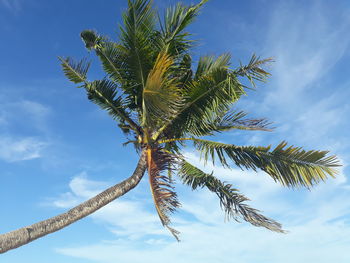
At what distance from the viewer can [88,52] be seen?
11070mm

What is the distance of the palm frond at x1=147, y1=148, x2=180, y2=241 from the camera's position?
9.51 m

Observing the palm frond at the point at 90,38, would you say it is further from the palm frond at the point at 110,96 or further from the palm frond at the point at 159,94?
the palm frond at the point at 159,94

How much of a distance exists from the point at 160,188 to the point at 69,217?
2212 mm

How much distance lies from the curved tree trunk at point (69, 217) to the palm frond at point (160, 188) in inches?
10.9

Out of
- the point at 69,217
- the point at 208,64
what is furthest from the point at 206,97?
the point at 69,217

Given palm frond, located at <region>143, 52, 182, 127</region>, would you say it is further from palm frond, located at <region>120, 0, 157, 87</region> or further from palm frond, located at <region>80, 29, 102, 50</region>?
palm frond, located at <region>80, 29, 102, 50</region>

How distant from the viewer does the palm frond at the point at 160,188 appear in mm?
9508

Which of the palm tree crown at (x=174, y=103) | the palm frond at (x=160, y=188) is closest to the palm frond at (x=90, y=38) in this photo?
the palm tree crown at (x=174, y=103)

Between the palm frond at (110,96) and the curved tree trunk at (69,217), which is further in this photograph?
the palm frond at (110,96)

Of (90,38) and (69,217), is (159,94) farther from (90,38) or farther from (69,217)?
(90,38)

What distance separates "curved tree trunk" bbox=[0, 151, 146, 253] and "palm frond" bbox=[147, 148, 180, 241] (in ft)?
0.91

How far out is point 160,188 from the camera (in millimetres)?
9609

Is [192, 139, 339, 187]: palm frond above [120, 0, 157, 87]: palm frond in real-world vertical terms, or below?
below

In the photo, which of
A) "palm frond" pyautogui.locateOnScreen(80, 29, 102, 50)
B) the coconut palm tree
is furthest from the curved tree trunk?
"palm frond" pyautogui.locateOnScreen(80, 29, 102, 50)
